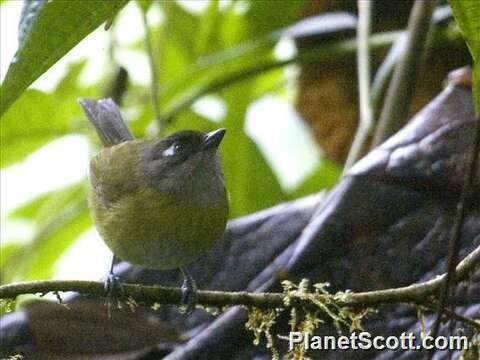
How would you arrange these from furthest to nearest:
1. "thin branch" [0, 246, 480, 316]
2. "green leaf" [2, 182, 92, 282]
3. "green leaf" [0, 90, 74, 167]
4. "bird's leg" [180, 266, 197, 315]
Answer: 1. "green leaf" [2, 182, 92, 282]
2. "green leaf" [0, 90, 74, 167]
3. "bird's leg" [180, 266, 197, 315]
4. "thin branch" [0, 246, 480, 316]

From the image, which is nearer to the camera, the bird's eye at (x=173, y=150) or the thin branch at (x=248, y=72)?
the bird's eye at (x=173, y=150)

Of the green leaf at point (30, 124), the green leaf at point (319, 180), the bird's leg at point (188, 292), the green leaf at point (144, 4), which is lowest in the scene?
the green leaf at point (319, 180)

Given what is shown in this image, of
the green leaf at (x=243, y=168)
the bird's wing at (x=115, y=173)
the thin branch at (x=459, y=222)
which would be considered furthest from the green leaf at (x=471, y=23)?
the green leaf at (x=243, y=168)

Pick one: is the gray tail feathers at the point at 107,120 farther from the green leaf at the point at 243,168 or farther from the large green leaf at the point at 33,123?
the green leaf at the point at 243,168

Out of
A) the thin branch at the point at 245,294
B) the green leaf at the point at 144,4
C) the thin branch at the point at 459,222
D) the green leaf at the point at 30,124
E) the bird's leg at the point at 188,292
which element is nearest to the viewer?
the thin branch at the point at 459,222

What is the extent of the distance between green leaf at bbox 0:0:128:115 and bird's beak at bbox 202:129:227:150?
87 cm

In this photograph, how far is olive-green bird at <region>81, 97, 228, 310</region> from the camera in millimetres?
2154

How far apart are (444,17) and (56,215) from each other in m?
1.41

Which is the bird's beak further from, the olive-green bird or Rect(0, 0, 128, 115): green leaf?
Rect(0, 0, 128, 115): green leaf

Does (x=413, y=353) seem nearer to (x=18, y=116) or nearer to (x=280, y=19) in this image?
(x=280, y=19)

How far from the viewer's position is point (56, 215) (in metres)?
3.21

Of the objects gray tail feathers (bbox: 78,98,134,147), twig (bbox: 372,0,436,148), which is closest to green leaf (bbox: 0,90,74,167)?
gray tail feathers (bbox: 78,98,134,147)

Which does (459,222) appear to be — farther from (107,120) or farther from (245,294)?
(107,120)

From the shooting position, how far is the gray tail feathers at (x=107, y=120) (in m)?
2.55
